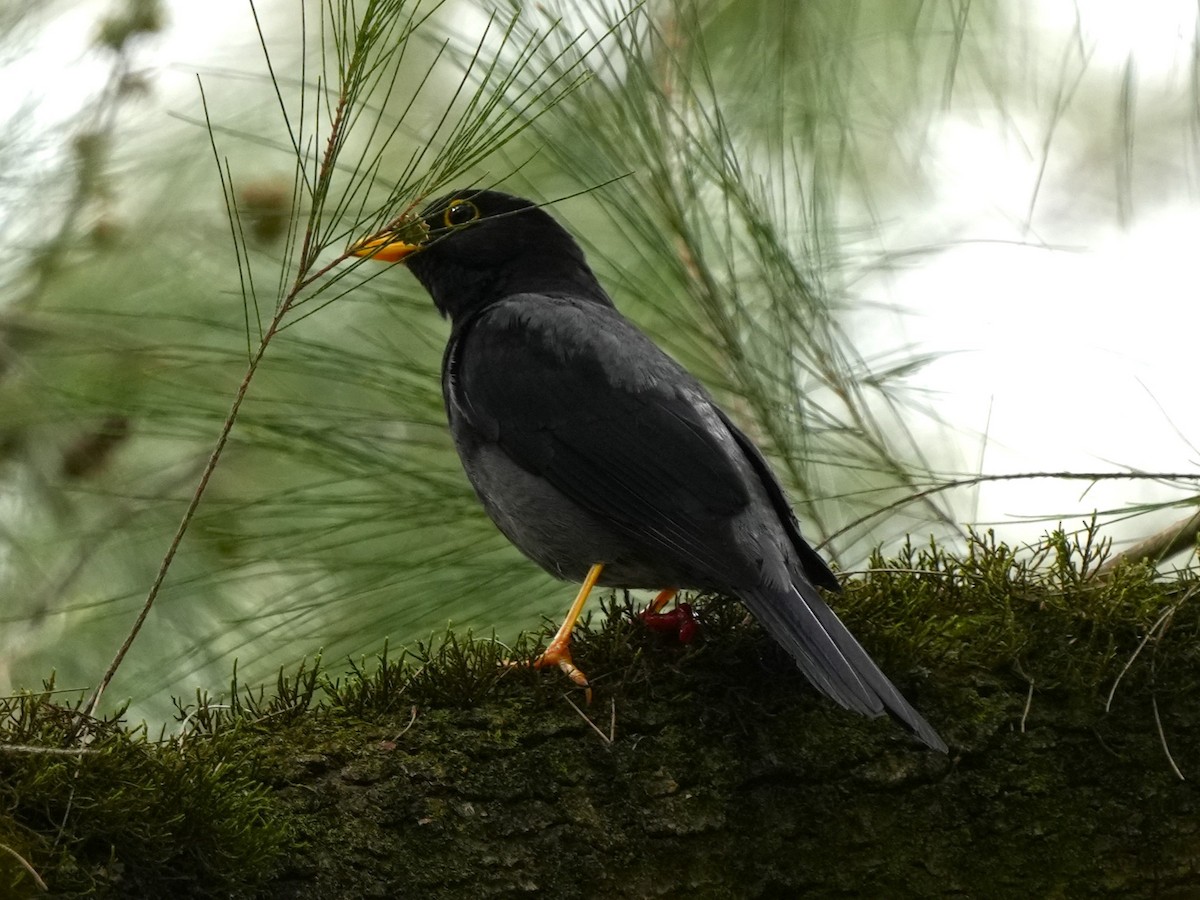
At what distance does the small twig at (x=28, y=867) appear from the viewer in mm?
1742

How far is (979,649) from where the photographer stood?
257cm

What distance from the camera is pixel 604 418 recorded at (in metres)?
3.36

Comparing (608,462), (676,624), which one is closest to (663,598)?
(608,462)

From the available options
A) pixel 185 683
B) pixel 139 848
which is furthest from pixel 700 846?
pixel 185 683

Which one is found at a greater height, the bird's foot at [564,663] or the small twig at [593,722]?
the bird's foot at [564,663]

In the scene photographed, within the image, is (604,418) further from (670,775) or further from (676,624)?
(670,775)

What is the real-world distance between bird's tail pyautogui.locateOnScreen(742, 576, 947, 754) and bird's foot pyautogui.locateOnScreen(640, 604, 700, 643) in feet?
0.45

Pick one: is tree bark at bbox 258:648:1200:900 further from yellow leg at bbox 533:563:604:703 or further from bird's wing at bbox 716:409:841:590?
bird's wing at bbox 716:409:841:590

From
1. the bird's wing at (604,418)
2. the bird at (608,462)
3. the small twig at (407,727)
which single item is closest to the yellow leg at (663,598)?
the bird at (608,462)

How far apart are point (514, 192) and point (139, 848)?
2.88m

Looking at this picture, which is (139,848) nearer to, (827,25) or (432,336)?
(432,336)

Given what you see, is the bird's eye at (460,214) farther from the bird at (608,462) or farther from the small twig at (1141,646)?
the small twig at (1141,646)

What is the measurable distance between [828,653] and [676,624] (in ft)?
1.19

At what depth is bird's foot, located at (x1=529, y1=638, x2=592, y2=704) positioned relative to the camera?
96.8 inches
